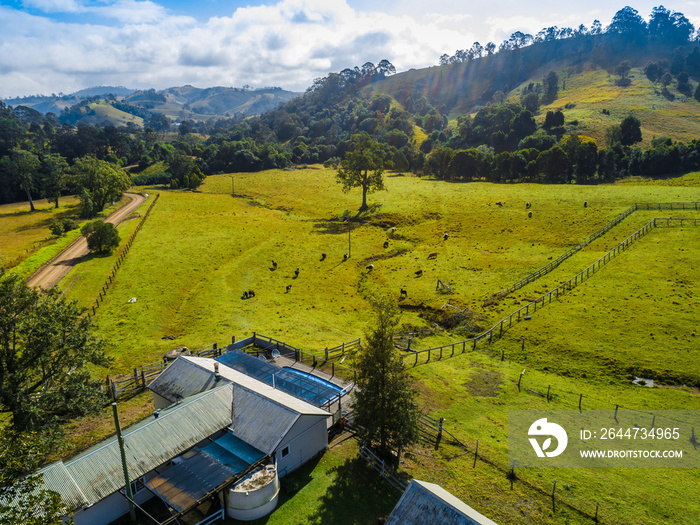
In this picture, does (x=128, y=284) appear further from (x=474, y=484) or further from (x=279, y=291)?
(x=474, y=484)

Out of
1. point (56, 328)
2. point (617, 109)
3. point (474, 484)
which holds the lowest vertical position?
point (474, 484)

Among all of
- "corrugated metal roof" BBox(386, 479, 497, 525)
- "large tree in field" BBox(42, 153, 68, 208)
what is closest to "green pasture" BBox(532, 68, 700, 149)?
"corrugated metal roof" BBox(386, 479, 497, 525)

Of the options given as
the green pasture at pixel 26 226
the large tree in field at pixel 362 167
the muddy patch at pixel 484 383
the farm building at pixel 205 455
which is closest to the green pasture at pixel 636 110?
the large tree in field at pixel 362 167

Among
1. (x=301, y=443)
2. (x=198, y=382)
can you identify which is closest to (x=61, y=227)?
(x=198, y=382)

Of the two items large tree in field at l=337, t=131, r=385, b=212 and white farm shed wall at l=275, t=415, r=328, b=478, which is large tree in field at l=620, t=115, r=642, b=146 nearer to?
large tree in field at l=337, t=131, r=385, b=212

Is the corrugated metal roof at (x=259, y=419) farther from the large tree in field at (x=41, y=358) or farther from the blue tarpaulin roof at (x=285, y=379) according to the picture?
the large tree in field at (x=41, y=358)

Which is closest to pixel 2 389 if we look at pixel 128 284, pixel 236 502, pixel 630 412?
pixel 236 502

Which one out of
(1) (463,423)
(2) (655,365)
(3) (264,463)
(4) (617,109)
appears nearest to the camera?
(3) (264,463)
